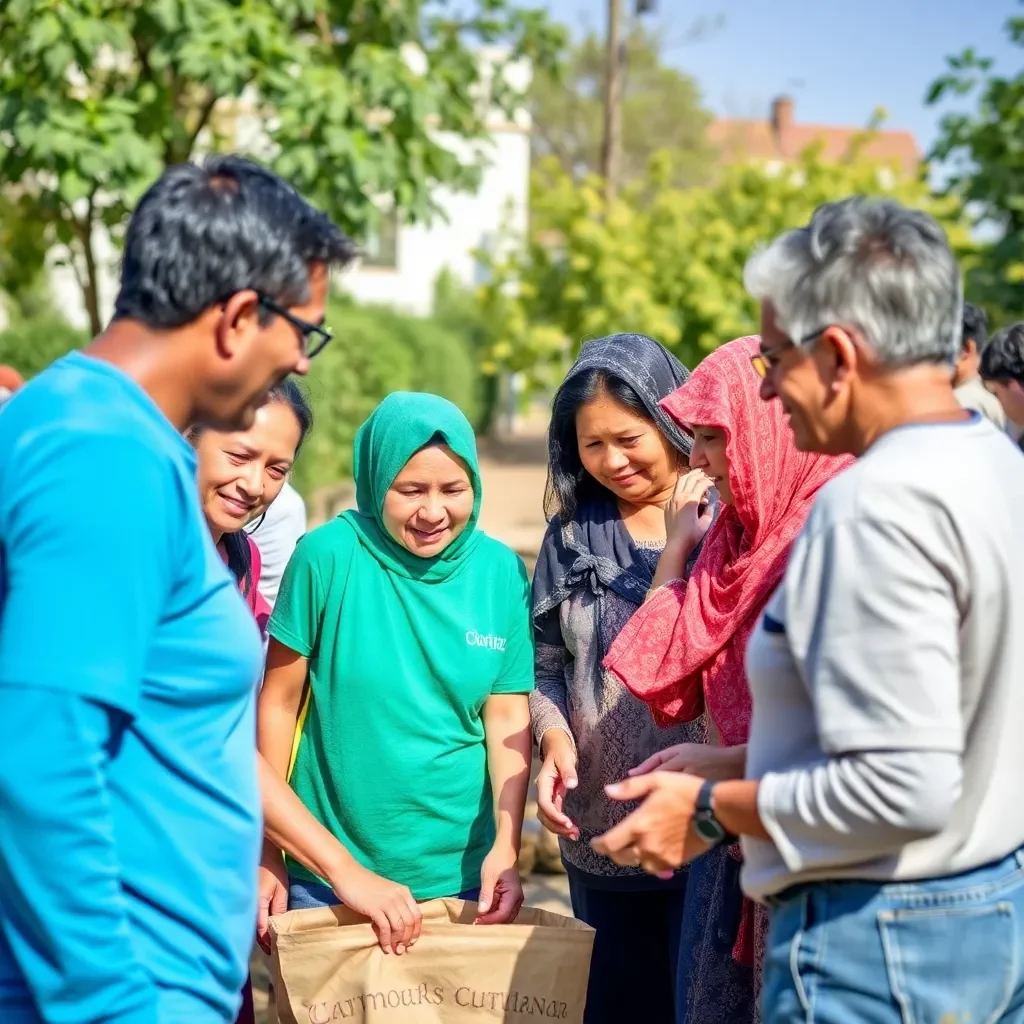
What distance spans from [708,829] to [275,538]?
2.28m

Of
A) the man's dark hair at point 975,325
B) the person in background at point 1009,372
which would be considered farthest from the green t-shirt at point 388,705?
the man's dark hair at point 975,325

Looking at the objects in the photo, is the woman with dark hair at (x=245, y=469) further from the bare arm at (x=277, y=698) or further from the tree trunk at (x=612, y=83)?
Answer: the tree trunk at (x=612, y=83)

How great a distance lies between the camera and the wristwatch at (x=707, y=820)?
1980 millimetres

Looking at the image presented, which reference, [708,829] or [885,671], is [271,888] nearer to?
[708,829]

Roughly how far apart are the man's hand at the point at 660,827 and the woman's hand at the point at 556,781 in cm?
84

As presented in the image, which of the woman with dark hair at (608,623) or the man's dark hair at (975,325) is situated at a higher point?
the man's dark hair at (975,325)

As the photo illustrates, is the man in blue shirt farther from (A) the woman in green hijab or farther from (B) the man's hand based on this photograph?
(A) the woman in green hijab

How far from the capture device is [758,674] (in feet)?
6.33

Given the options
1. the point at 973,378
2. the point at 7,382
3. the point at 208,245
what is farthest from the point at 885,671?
the point at 7,382

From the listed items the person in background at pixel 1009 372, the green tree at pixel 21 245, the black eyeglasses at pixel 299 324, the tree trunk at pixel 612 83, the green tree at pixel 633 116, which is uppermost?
the green tree at pixel 633 116

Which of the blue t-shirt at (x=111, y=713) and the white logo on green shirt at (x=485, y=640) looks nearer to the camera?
the blue t-shirt at (x=111, y=713)

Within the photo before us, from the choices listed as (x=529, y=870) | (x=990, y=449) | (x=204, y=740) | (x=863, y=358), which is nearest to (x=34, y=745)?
(x=204, y=740)

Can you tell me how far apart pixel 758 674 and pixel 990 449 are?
42 centimetres

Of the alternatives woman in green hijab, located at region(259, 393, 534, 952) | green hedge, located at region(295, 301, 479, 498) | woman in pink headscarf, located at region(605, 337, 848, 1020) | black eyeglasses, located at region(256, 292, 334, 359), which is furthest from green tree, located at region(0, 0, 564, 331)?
black eyeglasses, located at region(256, 292, 334, 359)
